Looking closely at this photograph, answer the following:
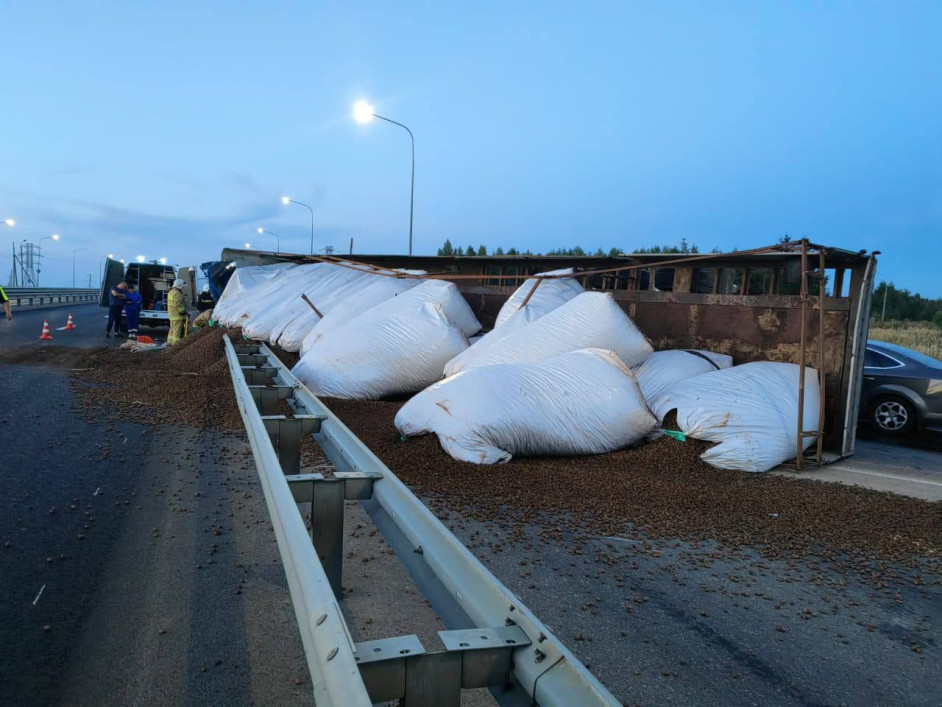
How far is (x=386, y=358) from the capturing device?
7395mm

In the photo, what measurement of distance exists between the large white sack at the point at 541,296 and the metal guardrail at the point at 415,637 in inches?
208

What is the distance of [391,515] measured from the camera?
2.27 meters

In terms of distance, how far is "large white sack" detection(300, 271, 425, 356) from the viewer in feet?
30.0

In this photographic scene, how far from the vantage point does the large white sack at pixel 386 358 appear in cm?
738

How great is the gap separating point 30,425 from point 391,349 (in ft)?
11.4

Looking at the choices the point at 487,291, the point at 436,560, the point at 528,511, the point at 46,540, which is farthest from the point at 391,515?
the point at 487,291

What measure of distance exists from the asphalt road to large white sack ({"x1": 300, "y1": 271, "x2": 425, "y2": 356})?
162 inches

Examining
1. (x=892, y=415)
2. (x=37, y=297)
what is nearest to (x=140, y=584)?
(x=892, y=415)

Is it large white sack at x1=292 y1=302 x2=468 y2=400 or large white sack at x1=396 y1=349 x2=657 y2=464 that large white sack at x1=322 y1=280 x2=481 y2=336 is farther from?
large white sack at x1=396 y1=349 x2=657 y2=464

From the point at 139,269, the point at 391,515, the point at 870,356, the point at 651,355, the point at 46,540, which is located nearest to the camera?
the point at 391,515

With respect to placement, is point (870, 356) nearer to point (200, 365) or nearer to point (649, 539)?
point (649, 539)

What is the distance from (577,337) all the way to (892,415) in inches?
194

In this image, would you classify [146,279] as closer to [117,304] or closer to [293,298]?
[117,304]

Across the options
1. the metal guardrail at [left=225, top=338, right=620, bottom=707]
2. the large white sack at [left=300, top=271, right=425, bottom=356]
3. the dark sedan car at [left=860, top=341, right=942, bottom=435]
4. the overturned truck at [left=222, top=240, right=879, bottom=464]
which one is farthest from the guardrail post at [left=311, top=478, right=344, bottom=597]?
the dark sedan car at [left=860, top=341, right=942, bottom=435]
